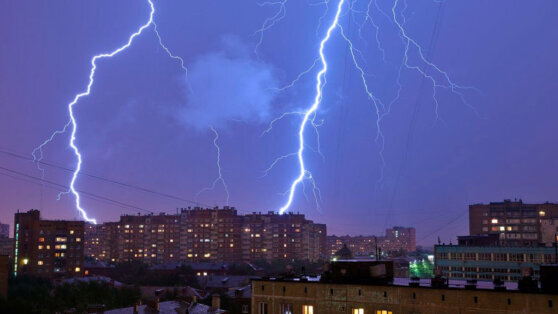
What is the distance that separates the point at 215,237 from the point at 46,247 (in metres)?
53.8

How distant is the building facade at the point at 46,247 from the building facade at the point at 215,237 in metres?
43.2

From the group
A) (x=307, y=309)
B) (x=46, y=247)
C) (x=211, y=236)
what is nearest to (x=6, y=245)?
(x=211, y=236)

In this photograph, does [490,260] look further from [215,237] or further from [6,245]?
[6,245]

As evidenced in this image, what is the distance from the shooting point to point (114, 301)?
2343 inches

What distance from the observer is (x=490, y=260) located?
6850 centimetres

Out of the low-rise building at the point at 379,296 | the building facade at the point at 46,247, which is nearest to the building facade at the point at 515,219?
the building facade at the point at 46,247

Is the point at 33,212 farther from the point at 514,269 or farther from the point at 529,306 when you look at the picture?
the point at 529,306

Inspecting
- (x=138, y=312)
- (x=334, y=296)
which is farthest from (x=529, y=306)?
(x=138, y=312)

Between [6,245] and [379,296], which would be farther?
[6,245]

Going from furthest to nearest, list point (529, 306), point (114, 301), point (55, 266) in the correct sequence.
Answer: point (55, 266)
point (114, 301)
point (529, 306)

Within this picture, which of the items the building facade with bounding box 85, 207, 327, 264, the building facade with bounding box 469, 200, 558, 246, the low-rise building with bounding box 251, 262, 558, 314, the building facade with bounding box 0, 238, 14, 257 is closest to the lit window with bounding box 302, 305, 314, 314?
the low-rise building with bounding box 251, 262, 558, 314

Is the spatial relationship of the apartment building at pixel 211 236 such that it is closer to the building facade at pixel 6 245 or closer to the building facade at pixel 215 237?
the building facade at pixel 215 237

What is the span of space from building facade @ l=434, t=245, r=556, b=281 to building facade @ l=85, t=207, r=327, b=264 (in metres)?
78.7

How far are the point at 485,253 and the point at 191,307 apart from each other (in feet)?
145
